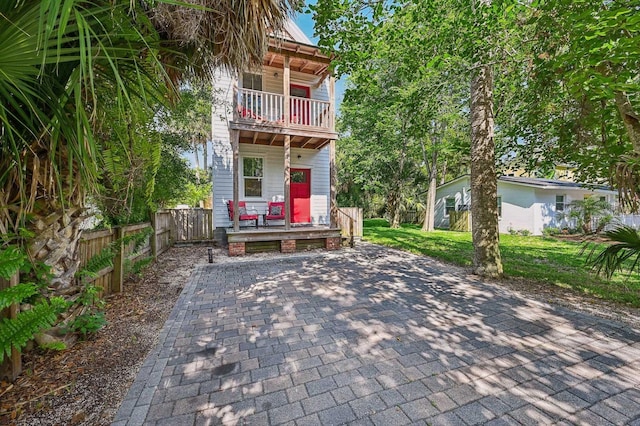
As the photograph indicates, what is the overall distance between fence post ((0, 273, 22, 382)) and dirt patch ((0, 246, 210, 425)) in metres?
0.07

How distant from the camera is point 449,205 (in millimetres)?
18562

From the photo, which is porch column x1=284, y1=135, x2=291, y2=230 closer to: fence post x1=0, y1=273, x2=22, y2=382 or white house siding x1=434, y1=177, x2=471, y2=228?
fence post x1=0, y1=273, x2=22, y2=382

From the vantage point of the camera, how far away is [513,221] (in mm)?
14703

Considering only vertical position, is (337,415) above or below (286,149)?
below

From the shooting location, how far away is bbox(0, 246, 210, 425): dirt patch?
6.07 ft

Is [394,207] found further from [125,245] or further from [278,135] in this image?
[125,245]

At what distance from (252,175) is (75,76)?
27.4ft

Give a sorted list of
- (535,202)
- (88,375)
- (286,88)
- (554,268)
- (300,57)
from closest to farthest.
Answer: (88,375) → (554,268) → (286,88) → (300,57) → (535,202)

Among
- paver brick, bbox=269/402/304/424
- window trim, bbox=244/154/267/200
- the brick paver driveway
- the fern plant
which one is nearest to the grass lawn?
the brick paver driveway

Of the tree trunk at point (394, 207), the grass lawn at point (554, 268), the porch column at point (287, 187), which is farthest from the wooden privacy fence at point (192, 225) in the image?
the tree trunk at point (394, 207)

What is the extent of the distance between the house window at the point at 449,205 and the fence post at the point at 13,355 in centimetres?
1976

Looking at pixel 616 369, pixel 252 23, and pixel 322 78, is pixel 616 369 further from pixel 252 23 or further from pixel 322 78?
pixel 322 78

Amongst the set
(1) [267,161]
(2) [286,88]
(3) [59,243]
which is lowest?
(3) [59,243]

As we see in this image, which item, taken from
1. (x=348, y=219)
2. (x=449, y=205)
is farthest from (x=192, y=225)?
(x=449, y=205)
